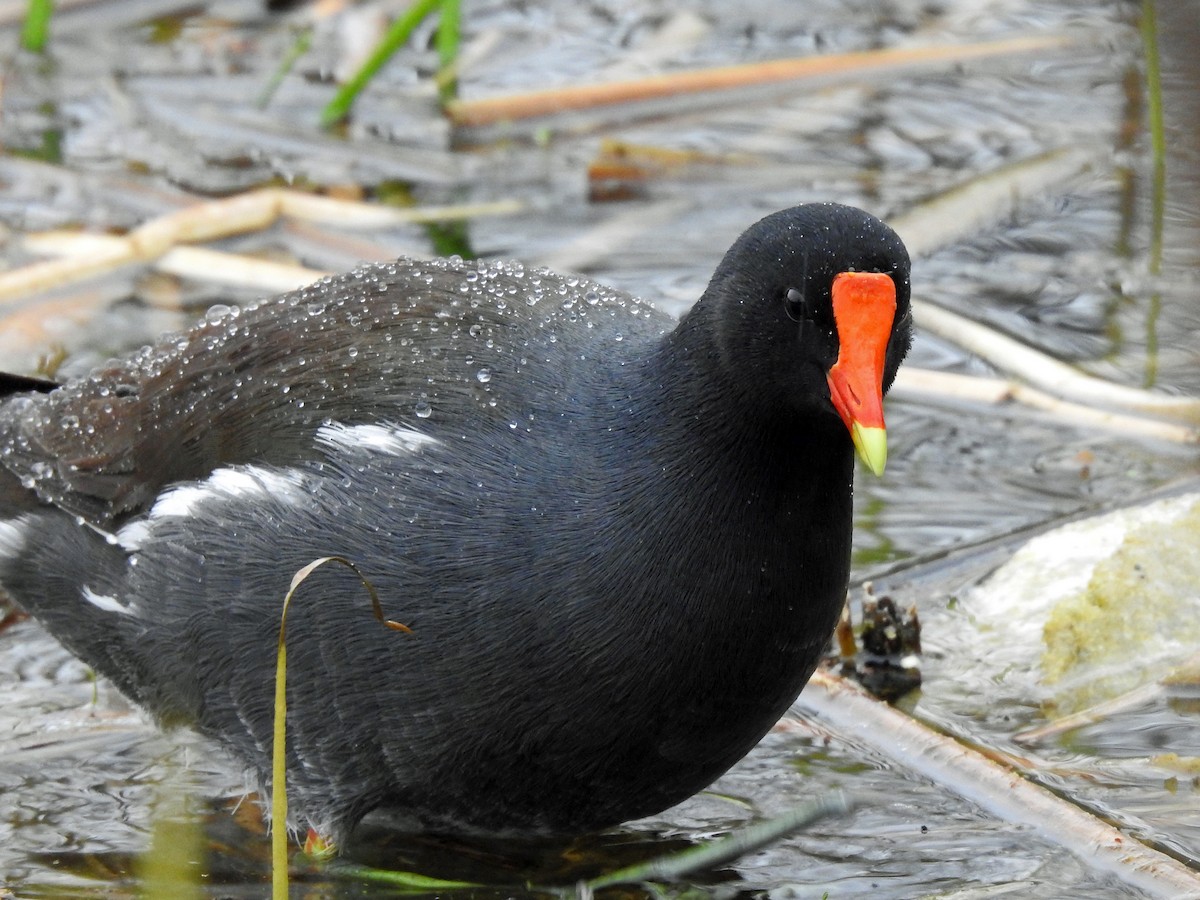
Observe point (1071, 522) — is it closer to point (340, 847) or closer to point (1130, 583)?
point (1130, 583)

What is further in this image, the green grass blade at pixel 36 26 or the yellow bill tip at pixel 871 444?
the green grass blade at pixel 36 26

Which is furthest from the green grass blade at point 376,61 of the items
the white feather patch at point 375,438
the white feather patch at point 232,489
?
the white feather patch at point 375,438

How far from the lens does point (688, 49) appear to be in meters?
7.84

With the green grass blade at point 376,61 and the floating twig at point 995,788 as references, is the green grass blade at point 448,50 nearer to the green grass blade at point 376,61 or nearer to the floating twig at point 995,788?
the green grass blade at point 376,61

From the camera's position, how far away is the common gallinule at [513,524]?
318 cm

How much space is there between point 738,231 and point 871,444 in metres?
3.76

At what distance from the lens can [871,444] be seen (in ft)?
9.42

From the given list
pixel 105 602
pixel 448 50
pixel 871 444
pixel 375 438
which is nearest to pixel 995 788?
pixel 871 444

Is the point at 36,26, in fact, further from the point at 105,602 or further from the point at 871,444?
the point at 871,444

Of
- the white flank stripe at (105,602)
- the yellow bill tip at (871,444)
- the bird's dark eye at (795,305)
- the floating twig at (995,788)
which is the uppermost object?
the bird's dark eye at (795,305)

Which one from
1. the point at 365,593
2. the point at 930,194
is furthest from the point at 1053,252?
the point at 365,593

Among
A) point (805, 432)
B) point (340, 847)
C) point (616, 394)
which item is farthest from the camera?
point (340, 847)

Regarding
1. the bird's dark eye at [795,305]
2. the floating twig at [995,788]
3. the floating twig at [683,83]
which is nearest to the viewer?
the bird's dark eye at [795,305]

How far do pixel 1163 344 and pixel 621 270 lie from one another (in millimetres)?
1813
